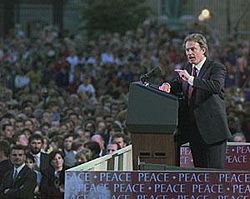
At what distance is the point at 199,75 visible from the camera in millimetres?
8945

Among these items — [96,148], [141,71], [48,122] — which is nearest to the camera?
[96,148]

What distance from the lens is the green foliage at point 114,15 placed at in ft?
118

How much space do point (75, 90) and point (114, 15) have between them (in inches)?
385

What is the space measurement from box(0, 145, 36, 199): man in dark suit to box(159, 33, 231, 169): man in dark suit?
312cm

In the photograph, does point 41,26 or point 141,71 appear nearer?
point 141,71

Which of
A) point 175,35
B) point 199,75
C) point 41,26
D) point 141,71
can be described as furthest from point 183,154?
point 41,26

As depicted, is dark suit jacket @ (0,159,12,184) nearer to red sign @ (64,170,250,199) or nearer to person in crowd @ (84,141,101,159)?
person in crowd @ (84,141,101,159)

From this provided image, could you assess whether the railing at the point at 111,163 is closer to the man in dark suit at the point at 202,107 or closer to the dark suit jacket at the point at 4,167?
the man in dark suit at the point at 202,107

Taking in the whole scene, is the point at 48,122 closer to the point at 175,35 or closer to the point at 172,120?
the point at 172,120

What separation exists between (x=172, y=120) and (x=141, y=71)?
19.4m

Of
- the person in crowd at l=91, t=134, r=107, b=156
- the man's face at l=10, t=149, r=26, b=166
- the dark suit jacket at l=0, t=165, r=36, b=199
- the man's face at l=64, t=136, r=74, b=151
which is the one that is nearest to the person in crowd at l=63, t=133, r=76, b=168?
the man's face at l=64, t=136, r=74, b=151

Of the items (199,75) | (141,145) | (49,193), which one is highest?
(199,75)

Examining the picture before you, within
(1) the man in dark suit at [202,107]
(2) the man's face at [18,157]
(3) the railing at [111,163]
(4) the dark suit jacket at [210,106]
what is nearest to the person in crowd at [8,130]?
(2) the man's face at [18,157]

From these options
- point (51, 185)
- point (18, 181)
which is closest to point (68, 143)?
point (51, 185)
